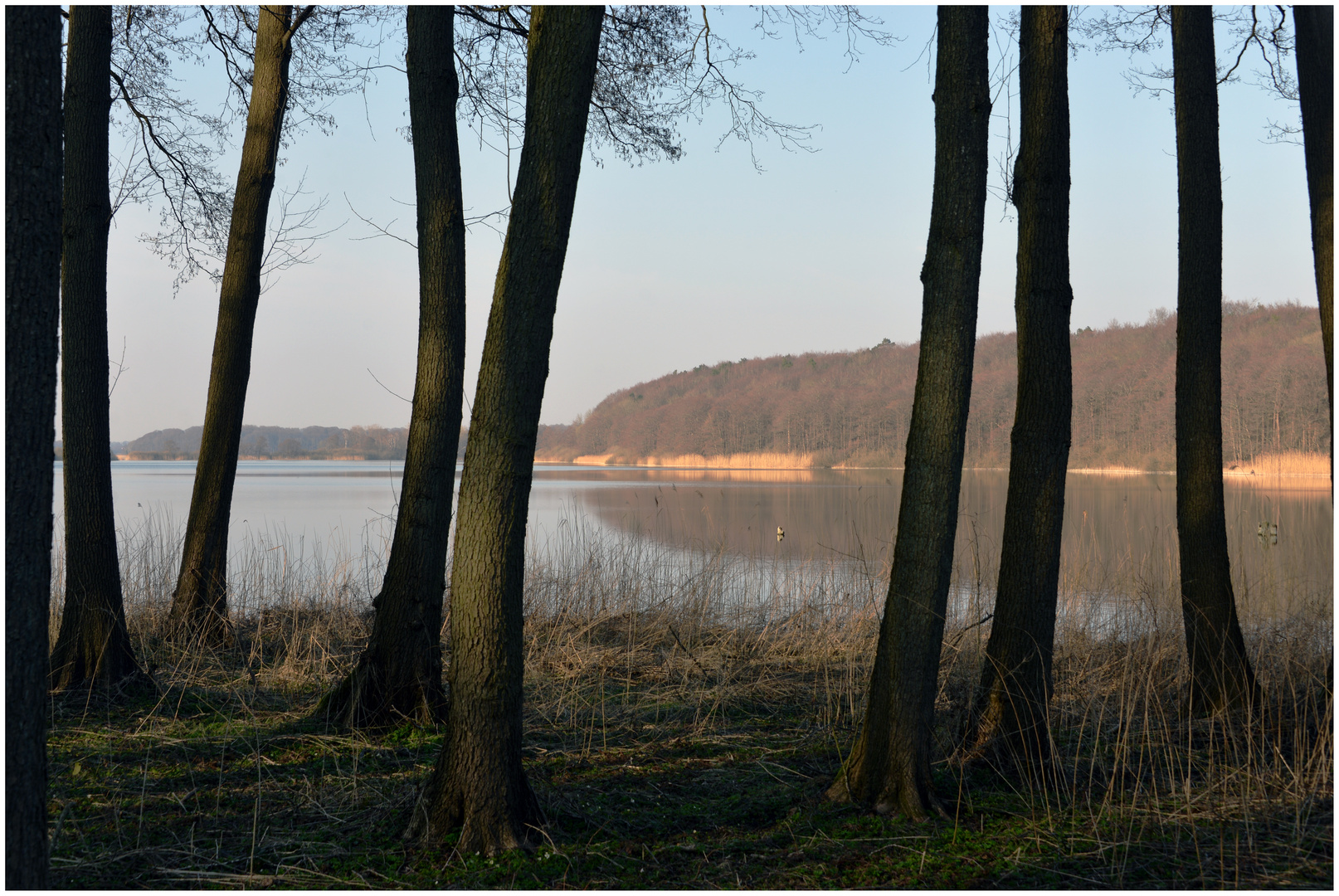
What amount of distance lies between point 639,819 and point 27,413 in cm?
211

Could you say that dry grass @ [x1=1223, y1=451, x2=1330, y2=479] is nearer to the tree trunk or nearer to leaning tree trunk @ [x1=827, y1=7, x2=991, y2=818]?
the tree trunk

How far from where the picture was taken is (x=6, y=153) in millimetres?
1665

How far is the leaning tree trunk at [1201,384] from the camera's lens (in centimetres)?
396

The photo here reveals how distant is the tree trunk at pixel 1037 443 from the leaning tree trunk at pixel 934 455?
1.65 feet

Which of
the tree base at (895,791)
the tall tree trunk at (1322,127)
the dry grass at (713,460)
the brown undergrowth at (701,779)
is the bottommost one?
the brown undergrowth at (701,779)

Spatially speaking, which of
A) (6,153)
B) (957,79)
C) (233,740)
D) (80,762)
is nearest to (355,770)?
(233,740)

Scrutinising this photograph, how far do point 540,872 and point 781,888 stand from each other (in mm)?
677

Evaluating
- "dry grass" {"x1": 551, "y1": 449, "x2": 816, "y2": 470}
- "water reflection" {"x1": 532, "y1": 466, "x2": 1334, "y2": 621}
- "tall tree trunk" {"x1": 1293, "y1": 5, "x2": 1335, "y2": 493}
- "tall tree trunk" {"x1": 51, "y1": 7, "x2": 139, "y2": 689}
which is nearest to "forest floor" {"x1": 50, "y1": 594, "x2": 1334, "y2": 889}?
"tall tree trunk" {"x1": 51, "y1": 7, "x2": 139, "y2": 689}

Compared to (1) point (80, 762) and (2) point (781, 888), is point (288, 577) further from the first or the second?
(2) point (781, 888)

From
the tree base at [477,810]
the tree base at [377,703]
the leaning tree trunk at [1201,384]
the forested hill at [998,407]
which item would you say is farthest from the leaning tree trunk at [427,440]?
the forested hill at [998,407]

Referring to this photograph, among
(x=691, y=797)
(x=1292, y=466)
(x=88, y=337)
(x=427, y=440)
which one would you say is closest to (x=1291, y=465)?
(x=1292, y=466)

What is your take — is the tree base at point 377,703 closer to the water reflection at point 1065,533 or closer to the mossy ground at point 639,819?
the mossy ground at point 639,819

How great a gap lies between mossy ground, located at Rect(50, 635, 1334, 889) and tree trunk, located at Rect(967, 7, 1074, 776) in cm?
26

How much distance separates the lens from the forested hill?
3481 cm
